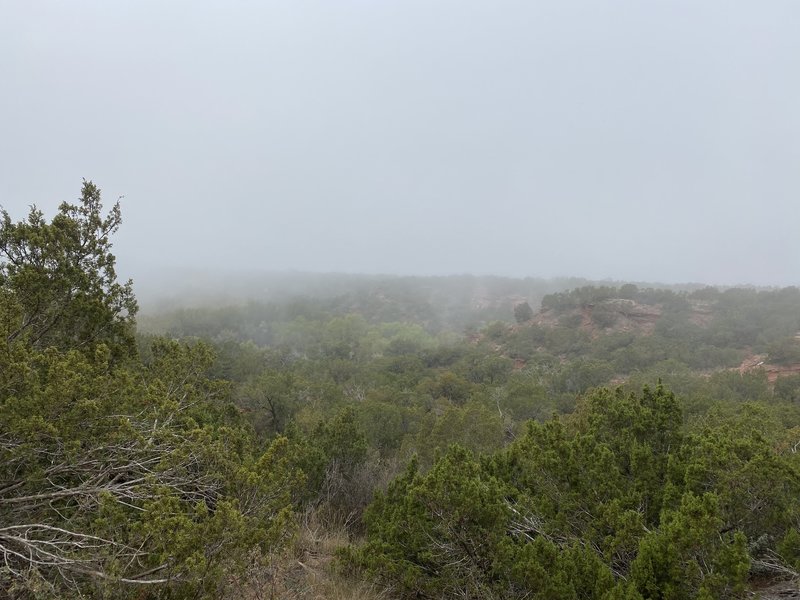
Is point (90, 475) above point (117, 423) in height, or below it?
below

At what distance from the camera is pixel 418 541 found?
4.64 metres

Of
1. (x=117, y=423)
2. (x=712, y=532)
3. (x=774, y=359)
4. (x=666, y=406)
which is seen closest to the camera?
(x=712, y=532)

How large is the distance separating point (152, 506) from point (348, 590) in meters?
2.40

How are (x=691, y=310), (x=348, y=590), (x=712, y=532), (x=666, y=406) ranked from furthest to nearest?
(x=691, y=310) < (x=666, y=406) < (x=348, y=590) < (x=712, y=532)

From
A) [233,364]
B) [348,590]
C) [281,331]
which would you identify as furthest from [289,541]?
[281,331]

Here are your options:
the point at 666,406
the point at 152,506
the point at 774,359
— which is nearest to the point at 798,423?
the point at 666,406

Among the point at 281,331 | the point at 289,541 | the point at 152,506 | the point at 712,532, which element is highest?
the point at 152,506

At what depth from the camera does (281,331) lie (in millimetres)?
61750

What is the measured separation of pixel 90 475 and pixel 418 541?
310cm

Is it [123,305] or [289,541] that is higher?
[123,305]

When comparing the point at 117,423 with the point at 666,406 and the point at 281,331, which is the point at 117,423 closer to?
the point at 666,406

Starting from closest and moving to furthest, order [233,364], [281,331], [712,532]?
[712,532]
[233,364]
[281,331]

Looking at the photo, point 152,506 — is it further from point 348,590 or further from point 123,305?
point 123,305

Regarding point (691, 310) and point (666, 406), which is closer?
point (666, 406)
